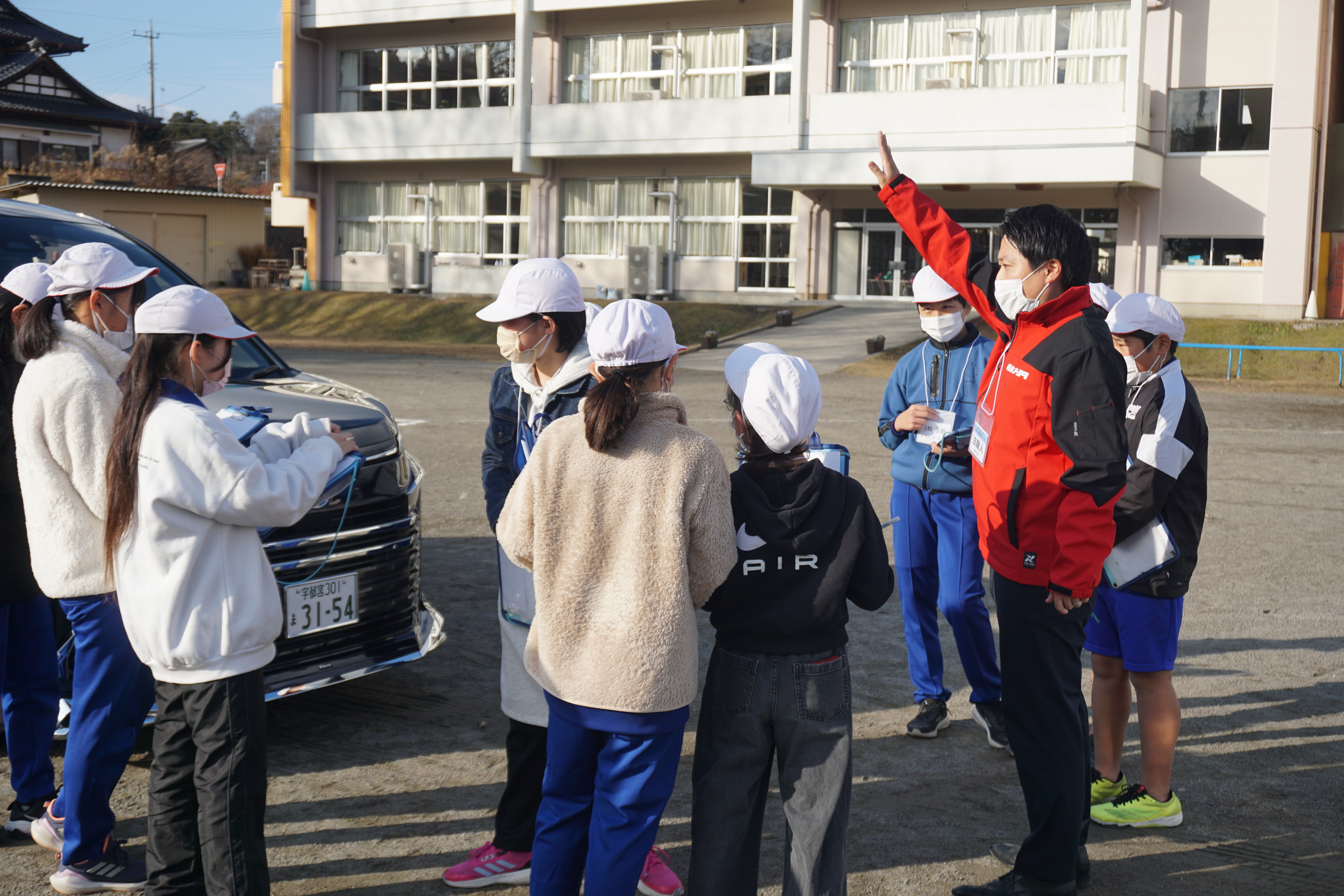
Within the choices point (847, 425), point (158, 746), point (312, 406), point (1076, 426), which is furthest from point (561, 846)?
point (847, 425)

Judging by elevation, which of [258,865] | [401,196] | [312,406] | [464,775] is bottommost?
[464,775]

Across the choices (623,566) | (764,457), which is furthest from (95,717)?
(764,457)

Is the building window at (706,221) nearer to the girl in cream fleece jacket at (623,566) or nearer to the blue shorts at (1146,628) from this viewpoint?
the blue shorts at (1146,628)

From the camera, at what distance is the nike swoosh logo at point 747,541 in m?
3.00

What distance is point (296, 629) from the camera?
13.6ft

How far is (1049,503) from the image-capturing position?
3.35 m

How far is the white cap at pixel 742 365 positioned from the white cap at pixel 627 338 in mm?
215

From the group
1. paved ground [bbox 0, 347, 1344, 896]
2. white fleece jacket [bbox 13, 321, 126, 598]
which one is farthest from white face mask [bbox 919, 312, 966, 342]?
white fleece jacket [bbox 13, 321, 126, 598]

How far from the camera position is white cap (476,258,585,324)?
11.3 ft

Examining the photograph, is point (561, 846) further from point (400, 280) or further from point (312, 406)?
point (400, 280)

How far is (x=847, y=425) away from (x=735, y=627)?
1152 cm

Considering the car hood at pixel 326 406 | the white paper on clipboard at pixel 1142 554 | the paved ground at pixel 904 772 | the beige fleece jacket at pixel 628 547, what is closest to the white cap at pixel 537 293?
the beige fleece jacket at pixel 628 547

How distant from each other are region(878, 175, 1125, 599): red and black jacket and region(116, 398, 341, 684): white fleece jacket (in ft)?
6.42

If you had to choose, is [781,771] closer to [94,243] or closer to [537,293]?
[537,293]
